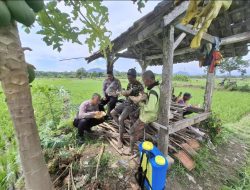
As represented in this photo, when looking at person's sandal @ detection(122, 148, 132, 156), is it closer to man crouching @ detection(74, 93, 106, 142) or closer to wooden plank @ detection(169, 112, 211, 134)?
wooden plank @ detection(169, 112, 211, 134)

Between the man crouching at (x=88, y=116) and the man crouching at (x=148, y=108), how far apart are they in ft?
4.55

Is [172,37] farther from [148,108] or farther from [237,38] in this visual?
[237,38]

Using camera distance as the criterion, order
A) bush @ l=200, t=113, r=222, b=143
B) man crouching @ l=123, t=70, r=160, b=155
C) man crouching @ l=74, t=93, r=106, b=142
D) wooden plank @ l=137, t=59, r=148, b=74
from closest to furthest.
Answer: man crouching @ l=123, t=70, r=160, b=155 → man crouching @ l=74, t=93, r=106, b=142 → bush @ l=200, t=113, r=222, b=143 → wooden plank @ l=137, t=59, r=148, b=74

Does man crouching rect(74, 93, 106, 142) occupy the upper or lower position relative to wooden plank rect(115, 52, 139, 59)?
lower

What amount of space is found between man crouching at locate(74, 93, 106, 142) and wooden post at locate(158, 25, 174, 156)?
6.57 feet

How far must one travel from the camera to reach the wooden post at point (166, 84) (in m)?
3.66

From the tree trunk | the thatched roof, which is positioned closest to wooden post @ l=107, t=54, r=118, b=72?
the thatched roof

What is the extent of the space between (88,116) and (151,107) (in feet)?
7.19

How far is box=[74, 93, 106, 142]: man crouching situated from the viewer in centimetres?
517

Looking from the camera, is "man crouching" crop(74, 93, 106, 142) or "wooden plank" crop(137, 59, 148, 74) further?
"wooden plank" crop(137, 59, 148, 74)

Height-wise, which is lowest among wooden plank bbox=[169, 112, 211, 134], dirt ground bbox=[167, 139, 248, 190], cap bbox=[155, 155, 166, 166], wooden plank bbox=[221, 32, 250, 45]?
dirt ground bbox=[167, 139, 248, 190]

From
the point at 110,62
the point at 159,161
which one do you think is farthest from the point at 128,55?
the point at 159,161

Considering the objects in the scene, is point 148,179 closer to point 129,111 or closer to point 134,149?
point 134,149

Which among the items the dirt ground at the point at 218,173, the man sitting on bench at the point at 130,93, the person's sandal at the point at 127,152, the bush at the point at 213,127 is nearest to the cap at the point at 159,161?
the dirt ground at the point at 218,173
